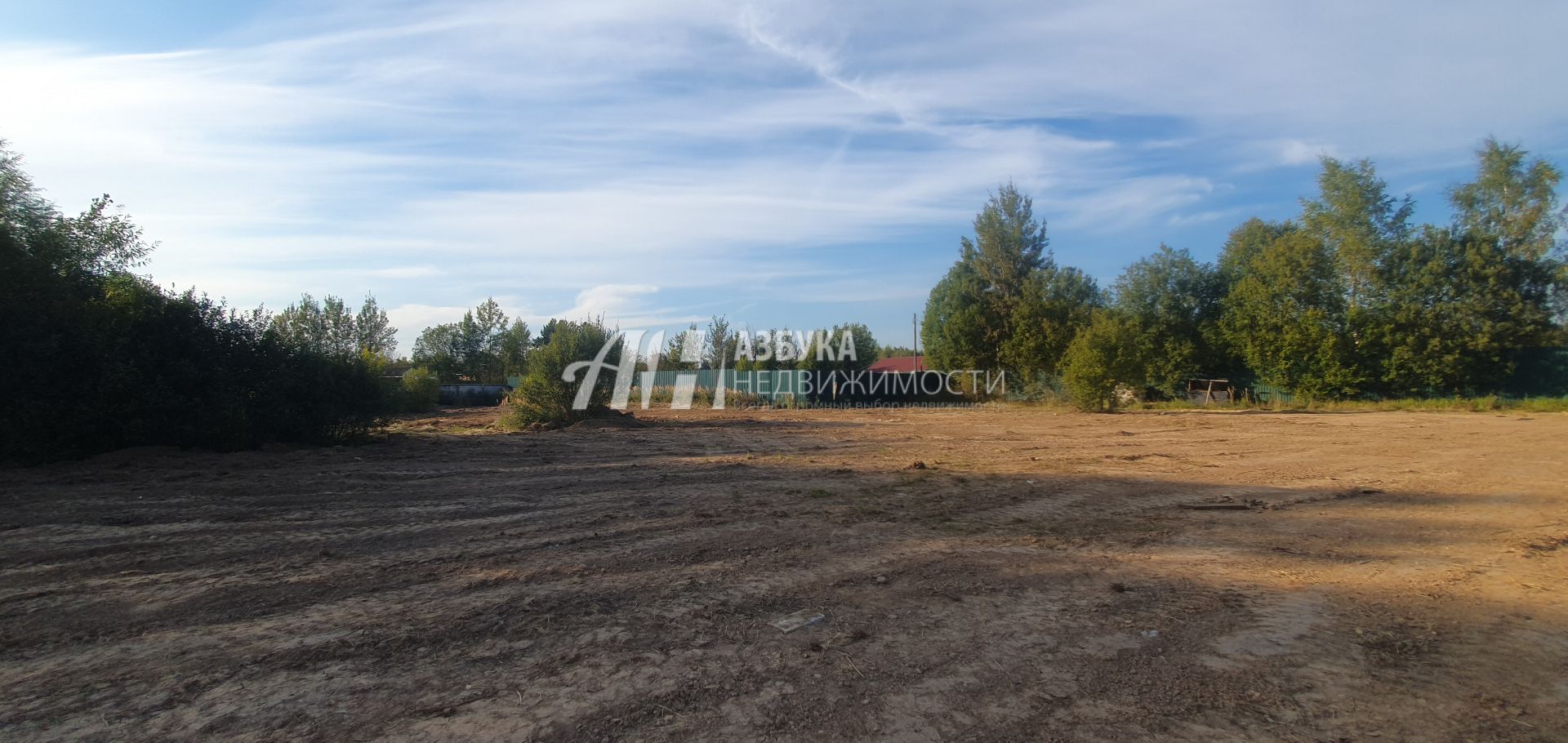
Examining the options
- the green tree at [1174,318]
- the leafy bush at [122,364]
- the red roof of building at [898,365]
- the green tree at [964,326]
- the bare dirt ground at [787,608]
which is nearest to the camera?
the bare dirt ground at [787,608]

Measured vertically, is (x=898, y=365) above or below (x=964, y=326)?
below

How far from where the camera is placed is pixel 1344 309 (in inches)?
1069

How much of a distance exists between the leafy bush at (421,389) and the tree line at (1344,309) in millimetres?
23694

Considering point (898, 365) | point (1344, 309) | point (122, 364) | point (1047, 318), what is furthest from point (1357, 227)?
point (122, 364)

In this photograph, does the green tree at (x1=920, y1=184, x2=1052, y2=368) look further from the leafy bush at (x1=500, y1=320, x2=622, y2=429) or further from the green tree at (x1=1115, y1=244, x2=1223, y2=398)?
the leafy bush at (x1=500, y1=320, x2=622, y2=429)

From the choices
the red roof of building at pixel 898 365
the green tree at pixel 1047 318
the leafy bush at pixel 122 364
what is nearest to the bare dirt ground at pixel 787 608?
the leafy bush at pixel 122 364

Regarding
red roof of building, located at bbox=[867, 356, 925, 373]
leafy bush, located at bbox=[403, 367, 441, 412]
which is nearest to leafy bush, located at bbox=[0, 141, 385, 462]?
leafy bush, located at bbox=[403, 367, 441, 412]

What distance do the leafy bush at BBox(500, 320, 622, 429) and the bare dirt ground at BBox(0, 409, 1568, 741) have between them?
9.71m

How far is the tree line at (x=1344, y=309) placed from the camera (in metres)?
24.2

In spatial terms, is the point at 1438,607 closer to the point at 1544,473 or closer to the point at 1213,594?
the point at 1213,594

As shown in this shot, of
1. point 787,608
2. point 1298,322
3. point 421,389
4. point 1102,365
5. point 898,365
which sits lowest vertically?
point 787,608

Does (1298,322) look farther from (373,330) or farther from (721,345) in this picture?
(373,330)

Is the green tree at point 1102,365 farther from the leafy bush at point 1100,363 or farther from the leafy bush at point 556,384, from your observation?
the leafy bush at point 556,384

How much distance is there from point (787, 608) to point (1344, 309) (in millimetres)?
31214
